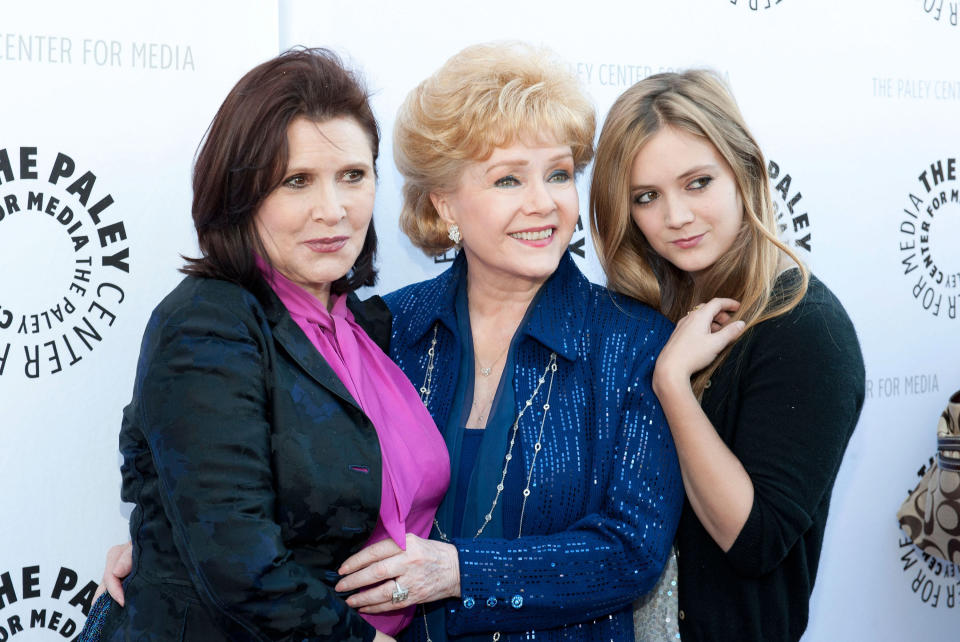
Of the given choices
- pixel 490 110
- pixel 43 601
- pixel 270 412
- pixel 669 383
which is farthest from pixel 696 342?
pixel 43 601

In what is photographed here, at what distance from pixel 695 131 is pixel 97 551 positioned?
5.39ft

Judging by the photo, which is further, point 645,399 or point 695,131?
point 695,131

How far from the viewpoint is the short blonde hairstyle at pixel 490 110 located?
184 centimetres

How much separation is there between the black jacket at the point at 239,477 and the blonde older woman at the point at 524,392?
0.52 feet

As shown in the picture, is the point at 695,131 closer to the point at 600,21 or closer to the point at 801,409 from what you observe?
the point at 801,409

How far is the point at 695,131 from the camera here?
1.96 meters

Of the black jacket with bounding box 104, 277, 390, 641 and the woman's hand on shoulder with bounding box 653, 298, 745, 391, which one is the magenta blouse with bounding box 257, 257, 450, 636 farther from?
the woman's hand on shoulder with bounding box 653, 298, 745, 391

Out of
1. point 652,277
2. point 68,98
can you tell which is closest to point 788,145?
point 652,277

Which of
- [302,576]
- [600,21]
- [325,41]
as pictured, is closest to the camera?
[302,576]

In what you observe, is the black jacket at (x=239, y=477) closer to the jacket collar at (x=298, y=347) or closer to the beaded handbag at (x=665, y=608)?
the jacket collar at (x=298, y=347)

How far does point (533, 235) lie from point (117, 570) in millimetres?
1027

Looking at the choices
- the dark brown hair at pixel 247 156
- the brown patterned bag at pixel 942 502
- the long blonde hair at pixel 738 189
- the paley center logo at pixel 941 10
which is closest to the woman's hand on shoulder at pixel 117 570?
the dark brown hair at pixel 247 156

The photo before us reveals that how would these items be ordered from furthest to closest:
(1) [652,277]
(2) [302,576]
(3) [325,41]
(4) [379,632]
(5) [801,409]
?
(3) [325,41] → (1) [652,277] → (5) [801,409] → (4) [379,632] → (2) [302,576]

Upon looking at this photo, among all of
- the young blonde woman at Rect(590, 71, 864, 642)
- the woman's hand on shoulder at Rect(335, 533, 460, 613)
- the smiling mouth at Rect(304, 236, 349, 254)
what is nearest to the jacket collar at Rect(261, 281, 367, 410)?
Answer: the smiling mouth at Rect(304, 236, 349, 254)
